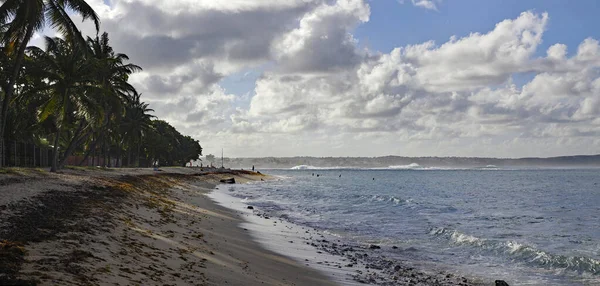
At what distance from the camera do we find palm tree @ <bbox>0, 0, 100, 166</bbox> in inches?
953

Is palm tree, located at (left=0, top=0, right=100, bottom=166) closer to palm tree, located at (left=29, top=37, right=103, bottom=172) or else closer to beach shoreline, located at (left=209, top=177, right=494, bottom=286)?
palm tree, located at (left=29, top=37, right=103, bottom=172)

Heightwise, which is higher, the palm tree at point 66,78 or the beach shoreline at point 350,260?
the palm tree at point 66,78

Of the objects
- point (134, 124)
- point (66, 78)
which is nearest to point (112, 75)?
point (66, 78)

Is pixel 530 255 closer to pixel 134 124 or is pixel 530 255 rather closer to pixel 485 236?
pixel 485 236

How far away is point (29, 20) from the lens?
80.2 feet

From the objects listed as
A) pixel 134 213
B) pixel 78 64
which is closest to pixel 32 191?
pixel 134 213

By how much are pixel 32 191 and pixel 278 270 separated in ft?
34.8

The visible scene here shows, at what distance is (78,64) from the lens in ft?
118

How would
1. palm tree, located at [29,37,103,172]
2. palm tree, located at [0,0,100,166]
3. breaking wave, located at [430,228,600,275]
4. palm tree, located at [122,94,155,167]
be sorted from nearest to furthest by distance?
breaking wave, located at [430,228,600,275]
palm tree, located at [0,0,100,166]
palm tree, located at [29,37,103,172]
palm tree, located at [122,94,155,167]

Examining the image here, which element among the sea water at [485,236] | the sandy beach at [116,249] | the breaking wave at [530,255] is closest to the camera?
the sandy beach at [116,249]

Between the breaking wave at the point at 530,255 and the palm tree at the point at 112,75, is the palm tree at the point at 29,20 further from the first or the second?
the breaking wave at the point at 530,255

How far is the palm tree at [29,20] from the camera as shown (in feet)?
79.4

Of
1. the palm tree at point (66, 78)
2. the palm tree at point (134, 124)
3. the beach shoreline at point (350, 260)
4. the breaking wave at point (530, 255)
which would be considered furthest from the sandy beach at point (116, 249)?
the palm tree at point (134, 124)

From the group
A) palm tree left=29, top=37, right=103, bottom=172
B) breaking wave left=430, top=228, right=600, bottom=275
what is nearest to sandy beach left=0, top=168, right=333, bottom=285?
breaking wave left=430, top=228, right=600, bottom=275
